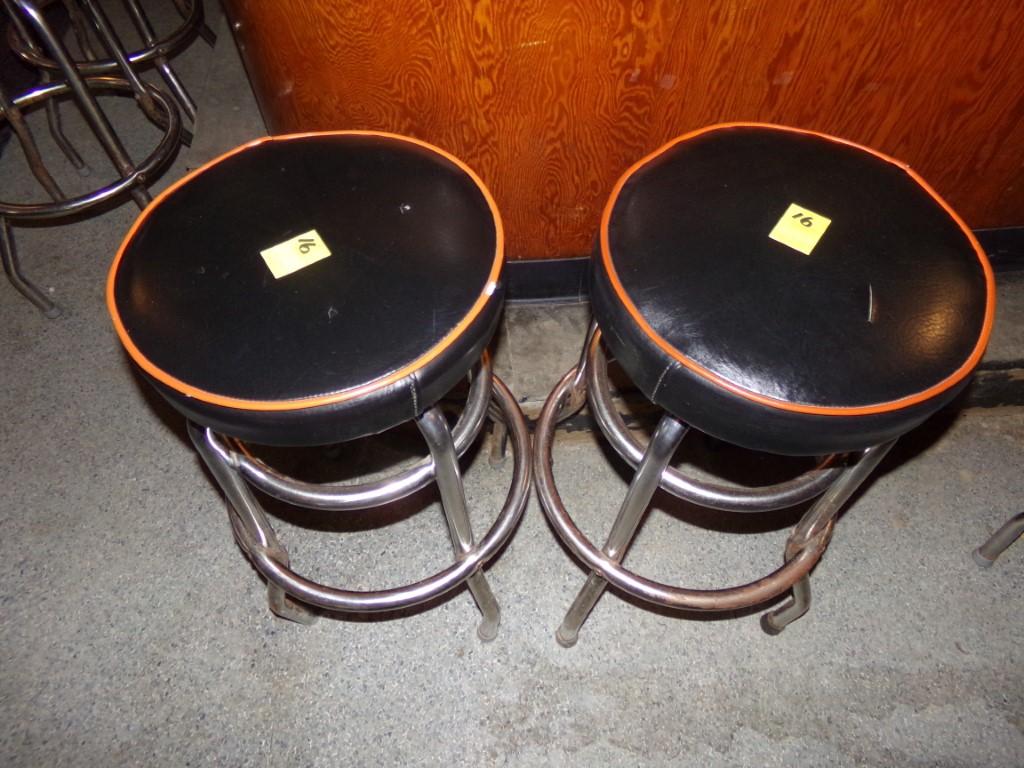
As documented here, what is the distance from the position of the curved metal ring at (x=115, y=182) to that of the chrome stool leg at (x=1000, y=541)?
2.21m

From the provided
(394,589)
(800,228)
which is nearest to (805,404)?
(800,228)

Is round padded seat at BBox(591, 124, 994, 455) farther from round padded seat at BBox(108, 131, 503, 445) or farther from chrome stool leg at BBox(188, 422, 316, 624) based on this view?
chrome stool leg at BBox(188, 422, 316, 624)

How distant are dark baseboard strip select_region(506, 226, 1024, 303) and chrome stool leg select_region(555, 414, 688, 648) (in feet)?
2.36

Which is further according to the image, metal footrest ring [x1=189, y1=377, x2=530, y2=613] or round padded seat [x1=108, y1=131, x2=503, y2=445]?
metal footrest ring [x1=189, y1=377, x2=530, y2=613]

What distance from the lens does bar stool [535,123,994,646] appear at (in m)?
0.76

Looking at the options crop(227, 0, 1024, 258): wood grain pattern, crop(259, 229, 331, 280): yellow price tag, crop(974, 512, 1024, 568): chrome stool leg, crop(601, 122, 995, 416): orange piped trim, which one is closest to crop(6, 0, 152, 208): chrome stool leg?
crop(227, 0, 1024, 258): wood grain pattern

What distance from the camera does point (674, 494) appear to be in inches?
41.2

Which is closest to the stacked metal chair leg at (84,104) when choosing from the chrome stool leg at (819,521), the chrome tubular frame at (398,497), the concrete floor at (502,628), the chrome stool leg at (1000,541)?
the concrete floor at (502,628)

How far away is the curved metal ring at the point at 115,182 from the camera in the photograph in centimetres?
172

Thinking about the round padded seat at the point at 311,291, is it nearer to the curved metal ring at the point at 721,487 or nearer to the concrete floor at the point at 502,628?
the curved metal ring at the point at 721,487

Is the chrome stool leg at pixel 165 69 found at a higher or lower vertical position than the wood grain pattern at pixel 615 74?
lower

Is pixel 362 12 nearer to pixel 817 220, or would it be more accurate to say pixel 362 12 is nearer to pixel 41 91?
pixel 817 220

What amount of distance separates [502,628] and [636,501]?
1.99 ft

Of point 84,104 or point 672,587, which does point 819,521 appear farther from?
→ point 84,104
